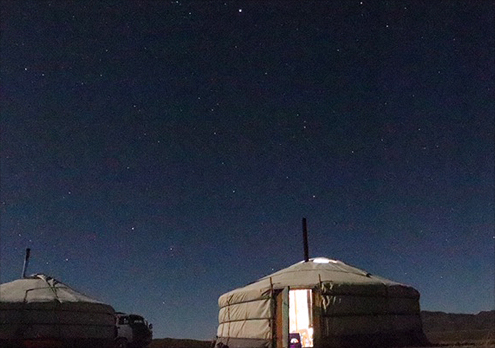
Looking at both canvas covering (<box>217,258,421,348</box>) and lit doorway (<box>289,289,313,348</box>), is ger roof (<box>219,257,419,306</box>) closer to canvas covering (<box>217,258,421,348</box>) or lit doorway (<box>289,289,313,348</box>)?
canvas covering (<box>217,258,421,348</box>)

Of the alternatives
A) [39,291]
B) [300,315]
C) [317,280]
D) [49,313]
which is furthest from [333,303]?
[39,291]

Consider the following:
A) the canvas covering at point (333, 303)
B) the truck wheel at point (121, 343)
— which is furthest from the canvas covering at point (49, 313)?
the canvas covering at point (333, 303)

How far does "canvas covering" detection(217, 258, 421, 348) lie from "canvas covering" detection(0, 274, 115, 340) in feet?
18.6

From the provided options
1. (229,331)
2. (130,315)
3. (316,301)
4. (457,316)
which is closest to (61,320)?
(130,315)

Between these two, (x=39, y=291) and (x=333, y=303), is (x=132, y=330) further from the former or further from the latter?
(x=333, y=303)

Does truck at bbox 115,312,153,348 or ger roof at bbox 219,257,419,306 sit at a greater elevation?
ger roof at bbox 219,257,419,306

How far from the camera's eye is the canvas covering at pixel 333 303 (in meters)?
11.5

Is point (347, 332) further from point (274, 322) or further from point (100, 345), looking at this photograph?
point (100, 345)

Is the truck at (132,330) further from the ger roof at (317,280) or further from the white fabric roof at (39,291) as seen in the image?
the ger roof at (317,280)

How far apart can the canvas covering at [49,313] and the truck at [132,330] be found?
73 centimetres

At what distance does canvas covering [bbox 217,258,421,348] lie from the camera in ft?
37.8

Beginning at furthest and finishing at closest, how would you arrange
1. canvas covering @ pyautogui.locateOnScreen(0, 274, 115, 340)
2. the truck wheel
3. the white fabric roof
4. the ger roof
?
the truck wheel
the white fabric roof
canvas covering @ pyautogui.locateOnScreen(0, 274, 115, 340)
the ger roof

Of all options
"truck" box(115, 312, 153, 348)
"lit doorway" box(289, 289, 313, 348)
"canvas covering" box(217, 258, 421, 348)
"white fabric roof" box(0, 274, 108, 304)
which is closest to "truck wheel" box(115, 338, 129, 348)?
"truck" box(115, 312, 153, 348)

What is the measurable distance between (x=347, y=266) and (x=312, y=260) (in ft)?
3.66
